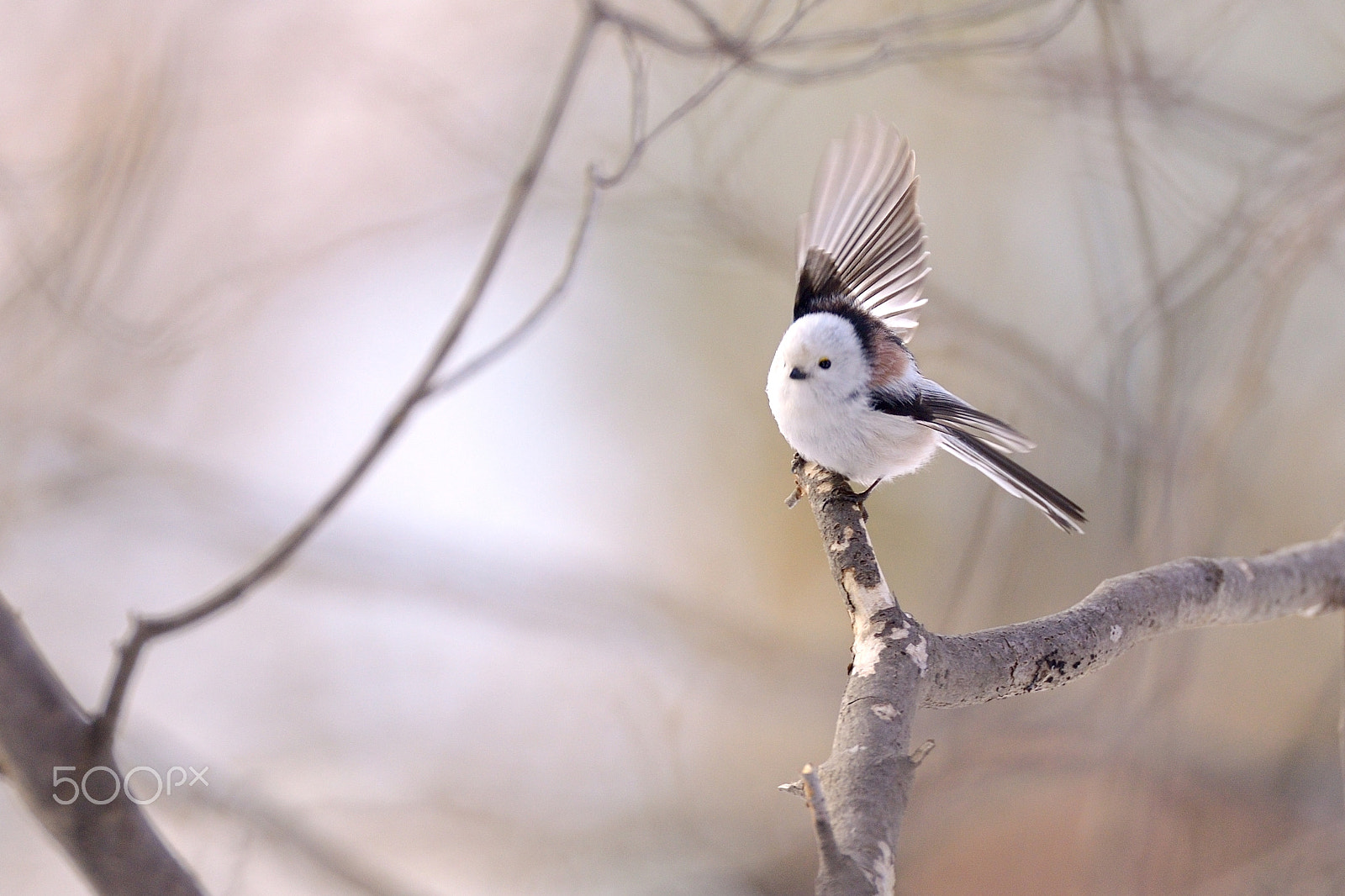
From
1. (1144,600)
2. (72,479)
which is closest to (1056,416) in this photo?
(1144,600)

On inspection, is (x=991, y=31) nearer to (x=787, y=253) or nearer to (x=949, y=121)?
(x=949, y=121)

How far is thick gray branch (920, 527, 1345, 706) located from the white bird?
8cm

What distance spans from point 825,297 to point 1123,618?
289 millimetres

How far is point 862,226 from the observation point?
0.70m

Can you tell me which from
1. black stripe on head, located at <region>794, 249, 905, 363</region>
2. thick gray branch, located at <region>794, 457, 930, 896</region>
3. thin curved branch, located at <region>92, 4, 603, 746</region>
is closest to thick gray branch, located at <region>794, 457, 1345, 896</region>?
thick gray branch, located at <region>794, 457, 930, 896</region>

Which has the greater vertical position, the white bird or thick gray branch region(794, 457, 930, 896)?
the white bird

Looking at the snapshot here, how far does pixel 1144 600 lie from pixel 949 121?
108 cm

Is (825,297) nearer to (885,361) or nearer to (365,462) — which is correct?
(885,361)

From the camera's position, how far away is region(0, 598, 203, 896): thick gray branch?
14.8 inches

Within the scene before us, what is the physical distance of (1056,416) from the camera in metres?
1.26

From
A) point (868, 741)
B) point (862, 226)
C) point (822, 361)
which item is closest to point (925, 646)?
point (868, 741)

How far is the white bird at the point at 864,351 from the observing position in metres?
0.62

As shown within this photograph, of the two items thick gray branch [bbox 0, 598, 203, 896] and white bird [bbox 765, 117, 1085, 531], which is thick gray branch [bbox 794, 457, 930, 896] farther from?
thick gray branch [bbox 0, 598, 203, 896]

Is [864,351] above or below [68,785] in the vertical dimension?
above
